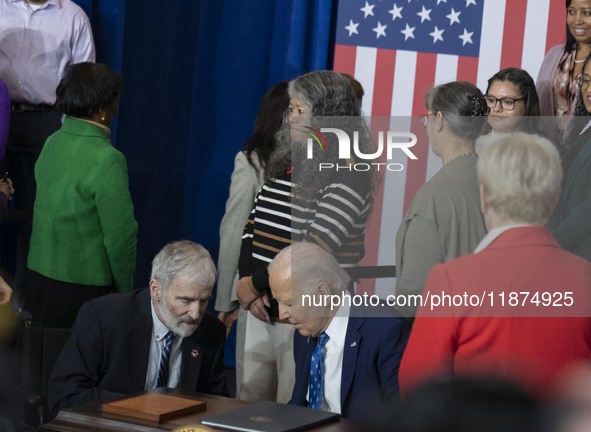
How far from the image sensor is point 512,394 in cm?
64

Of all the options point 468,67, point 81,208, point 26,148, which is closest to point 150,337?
point 81,208

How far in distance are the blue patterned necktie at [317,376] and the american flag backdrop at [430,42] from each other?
1774mm

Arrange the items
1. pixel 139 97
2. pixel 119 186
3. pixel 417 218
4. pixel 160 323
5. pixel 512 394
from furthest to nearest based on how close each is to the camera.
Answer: pixel 139 97 → pixel 119 186 → pixel 160 323 → pixel 417 218 → pixel 512 394

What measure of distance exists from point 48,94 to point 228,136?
3.77 ft

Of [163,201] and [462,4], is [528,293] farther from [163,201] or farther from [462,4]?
[163,201]

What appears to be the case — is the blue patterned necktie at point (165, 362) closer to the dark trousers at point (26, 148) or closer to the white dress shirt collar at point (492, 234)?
the white dress shirt collar at point (492, 234)

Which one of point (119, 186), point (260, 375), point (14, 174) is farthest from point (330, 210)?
point (14, 174)

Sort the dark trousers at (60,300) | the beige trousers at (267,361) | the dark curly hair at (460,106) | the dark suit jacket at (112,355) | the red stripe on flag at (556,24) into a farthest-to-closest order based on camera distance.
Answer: the red stripe on flag at (556,24) < the dark trousers at (60,300) < the beige trousers at (267,361) < the dark suit jacket at (112,355) < the dark curly hair at (460,106)

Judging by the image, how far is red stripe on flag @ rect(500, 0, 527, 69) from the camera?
14.3ft

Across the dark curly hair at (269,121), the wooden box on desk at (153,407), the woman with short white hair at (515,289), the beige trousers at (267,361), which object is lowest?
the beige trousers at (267,361)

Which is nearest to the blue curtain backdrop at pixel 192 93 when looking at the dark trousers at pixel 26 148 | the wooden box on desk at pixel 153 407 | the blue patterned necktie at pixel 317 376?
the dark trousers at pixel 26 148

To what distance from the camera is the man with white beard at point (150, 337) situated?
299cm

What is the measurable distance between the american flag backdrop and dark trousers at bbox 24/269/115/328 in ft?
4.94

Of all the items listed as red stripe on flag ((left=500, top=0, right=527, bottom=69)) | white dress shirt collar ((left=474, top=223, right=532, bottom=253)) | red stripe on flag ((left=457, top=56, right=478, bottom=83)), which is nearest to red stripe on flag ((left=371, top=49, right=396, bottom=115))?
→ red stripe on flag ((left=457, top=56, right=478, bottom=83))
